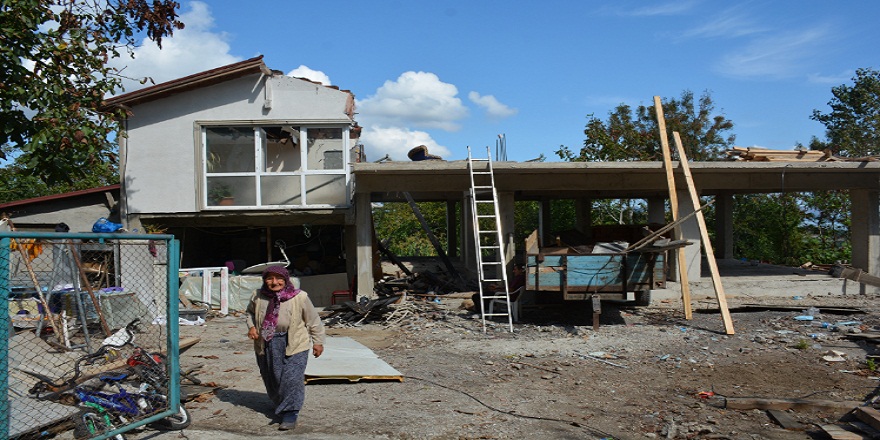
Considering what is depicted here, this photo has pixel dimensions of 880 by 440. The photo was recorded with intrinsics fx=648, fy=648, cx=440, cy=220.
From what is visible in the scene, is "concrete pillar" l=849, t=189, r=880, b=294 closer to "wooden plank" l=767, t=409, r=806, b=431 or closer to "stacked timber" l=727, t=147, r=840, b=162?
"stacked timber" l=727, t=147, r=840, b=162

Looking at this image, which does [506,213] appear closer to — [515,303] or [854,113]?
[515,303]

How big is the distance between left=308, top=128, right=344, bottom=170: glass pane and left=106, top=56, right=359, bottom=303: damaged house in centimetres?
2

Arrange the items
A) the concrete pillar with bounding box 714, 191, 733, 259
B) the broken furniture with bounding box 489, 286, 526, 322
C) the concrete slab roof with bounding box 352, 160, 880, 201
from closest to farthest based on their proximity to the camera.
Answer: the broken furniture with bounding box 489, 286, 526, 322 < the concrete slab roof with bounding box 352, 160, 880, 201 < the concrete pillar with bounding box 714, 191, 733, 259

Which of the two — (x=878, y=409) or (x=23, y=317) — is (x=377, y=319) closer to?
(x=23, y=317)

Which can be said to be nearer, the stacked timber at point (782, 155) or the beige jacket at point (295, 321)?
the beige jacket at point (295, 321)

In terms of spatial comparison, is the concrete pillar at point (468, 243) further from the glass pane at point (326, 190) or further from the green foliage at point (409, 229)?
the green foliage at point (409, 229)

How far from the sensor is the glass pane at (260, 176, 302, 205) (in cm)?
1406

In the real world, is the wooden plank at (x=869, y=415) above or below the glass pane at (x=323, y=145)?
below

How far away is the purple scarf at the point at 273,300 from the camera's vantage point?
5.54 metres

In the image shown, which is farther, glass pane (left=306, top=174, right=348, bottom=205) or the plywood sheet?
glass pane (left=306, top=174, right=348, bottom=205)

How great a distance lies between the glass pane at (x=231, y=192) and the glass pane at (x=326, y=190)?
1.21 meters

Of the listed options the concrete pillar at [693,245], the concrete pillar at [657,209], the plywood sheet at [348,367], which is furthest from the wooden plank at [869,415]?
the concrete pillar at [657,209]

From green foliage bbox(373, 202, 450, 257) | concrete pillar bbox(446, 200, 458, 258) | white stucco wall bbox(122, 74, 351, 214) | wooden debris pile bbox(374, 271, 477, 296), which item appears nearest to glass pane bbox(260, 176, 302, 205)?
white stucco wall bbox(122, 74, 351, 214)

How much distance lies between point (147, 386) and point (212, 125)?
940 cm
